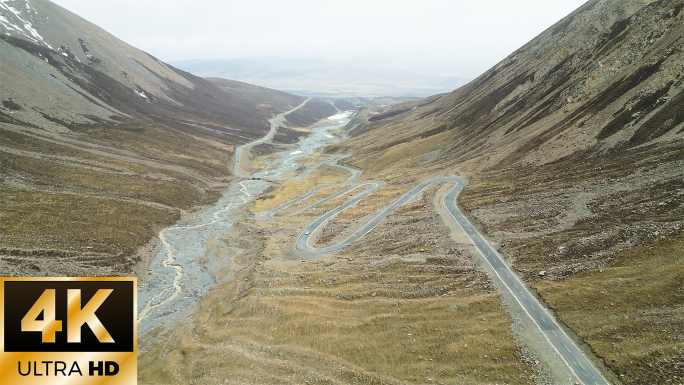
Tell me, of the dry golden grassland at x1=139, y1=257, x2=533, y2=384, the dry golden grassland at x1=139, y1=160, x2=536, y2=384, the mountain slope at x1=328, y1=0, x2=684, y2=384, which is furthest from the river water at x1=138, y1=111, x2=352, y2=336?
the mountain slope at x1=328, y1=0, x2=684, y2=384

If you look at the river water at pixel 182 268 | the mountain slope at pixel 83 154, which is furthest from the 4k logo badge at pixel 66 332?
the mountain slope at pixel 83 154

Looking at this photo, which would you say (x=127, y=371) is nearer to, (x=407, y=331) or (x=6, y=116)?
(x=407, y=331)

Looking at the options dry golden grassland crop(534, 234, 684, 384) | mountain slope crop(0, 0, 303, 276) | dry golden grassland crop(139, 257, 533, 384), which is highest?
mountain slope crop(0, 0, 303, 276)

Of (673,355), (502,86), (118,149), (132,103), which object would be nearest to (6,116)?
(118,149)

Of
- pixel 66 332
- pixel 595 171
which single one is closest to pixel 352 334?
pixel 66 332

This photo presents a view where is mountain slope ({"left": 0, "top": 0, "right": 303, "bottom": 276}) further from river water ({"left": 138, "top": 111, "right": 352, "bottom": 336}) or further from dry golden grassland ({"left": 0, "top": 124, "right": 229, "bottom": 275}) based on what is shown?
river water ({"left": 138, "top": 111, "right": 352, "bottom": 336})

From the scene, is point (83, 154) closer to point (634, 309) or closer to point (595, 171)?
point (634, 309)
